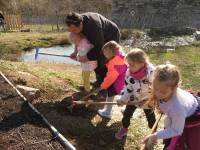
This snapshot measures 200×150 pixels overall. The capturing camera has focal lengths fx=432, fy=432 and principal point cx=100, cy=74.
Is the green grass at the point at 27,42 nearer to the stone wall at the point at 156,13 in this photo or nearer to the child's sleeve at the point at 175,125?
the stone wall at the point at 156,13

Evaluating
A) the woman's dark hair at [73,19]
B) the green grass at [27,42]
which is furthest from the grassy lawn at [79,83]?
the green grass at [27,42]

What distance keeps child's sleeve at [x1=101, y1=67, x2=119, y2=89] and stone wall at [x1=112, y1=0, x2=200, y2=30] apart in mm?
19309

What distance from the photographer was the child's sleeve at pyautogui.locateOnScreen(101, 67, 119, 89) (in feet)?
18.7

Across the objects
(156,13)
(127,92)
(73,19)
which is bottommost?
(156,13)

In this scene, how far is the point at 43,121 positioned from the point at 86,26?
60.8 inches

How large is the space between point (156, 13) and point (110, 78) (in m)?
20.7

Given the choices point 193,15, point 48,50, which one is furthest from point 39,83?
point 193,15

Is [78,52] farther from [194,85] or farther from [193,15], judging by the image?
[193,15]

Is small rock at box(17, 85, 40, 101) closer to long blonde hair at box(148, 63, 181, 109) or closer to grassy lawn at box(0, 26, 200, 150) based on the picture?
grassy lawn at box(0, 26, 200, 150)

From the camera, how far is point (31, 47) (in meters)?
18.0

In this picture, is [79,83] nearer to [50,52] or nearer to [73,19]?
[73,19]

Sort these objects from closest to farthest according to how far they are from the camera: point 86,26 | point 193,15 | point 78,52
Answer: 1. point 86,26
2. point 78,52
3. point 193,15

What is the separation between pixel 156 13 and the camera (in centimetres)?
2586

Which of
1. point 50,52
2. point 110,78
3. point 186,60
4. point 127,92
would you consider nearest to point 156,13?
point 50,52
